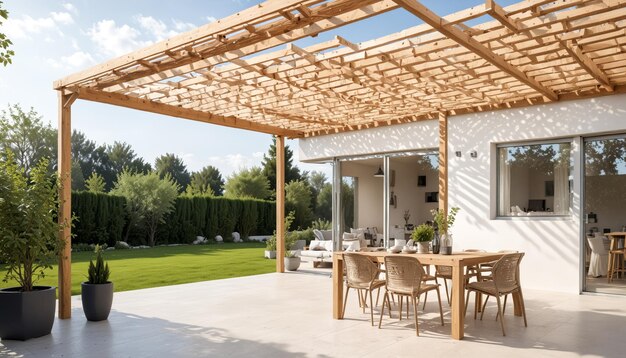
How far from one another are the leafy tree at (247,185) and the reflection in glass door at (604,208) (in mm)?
23338

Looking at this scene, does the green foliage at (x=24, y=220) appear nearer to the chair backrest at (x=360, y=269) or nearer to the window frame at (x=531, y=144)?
the chair backrest at (x=360, y=269)

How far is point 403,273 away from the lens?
6.30 metres

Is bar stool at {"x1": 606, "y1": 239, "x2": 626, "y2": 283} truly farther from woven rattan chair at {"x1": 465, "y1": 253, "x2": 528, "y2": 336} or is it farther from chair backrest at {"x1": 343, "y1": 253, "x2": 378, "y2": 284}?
chair backrest at {"x1": 343, "y1": 253, "x2": 378, "y2": 284}

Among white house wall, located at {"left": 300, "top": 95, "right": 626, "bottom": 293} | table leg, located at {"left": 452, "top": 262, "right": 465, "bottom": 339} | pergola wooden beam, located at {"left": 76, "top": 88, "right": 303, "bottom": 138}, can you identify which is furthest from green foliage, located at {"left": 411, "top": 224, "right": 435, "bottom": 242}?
pergola wooden beam, located at {"left": 76, "top": 88, "right": 303, "bottom": 138}

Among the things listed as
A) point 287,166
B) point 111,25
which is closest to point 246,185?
point 287,166

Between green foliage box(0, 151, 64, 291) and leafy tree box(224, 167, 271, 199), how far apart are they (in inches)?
1055

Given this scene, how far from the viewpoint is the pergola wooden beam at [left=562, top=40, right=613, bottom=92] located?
248 inches

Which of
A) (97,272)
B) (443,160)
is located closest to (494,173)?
(443,160)

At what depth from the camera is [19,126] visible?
3716cm

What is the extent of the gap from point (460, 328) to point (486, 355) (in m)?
0.68

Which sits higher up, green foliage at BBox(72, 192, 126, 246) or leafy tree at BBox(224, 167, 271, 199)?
Result: leafy tree at BBox(224, 167, 271, 199)

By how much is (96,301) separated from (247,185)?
26864 mm

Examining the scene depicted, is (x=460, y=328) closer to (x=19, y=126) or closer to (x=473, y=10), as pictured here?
(x=473, y=10)

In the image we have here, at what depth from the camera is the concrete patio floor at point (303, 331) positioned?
533 centimetres
